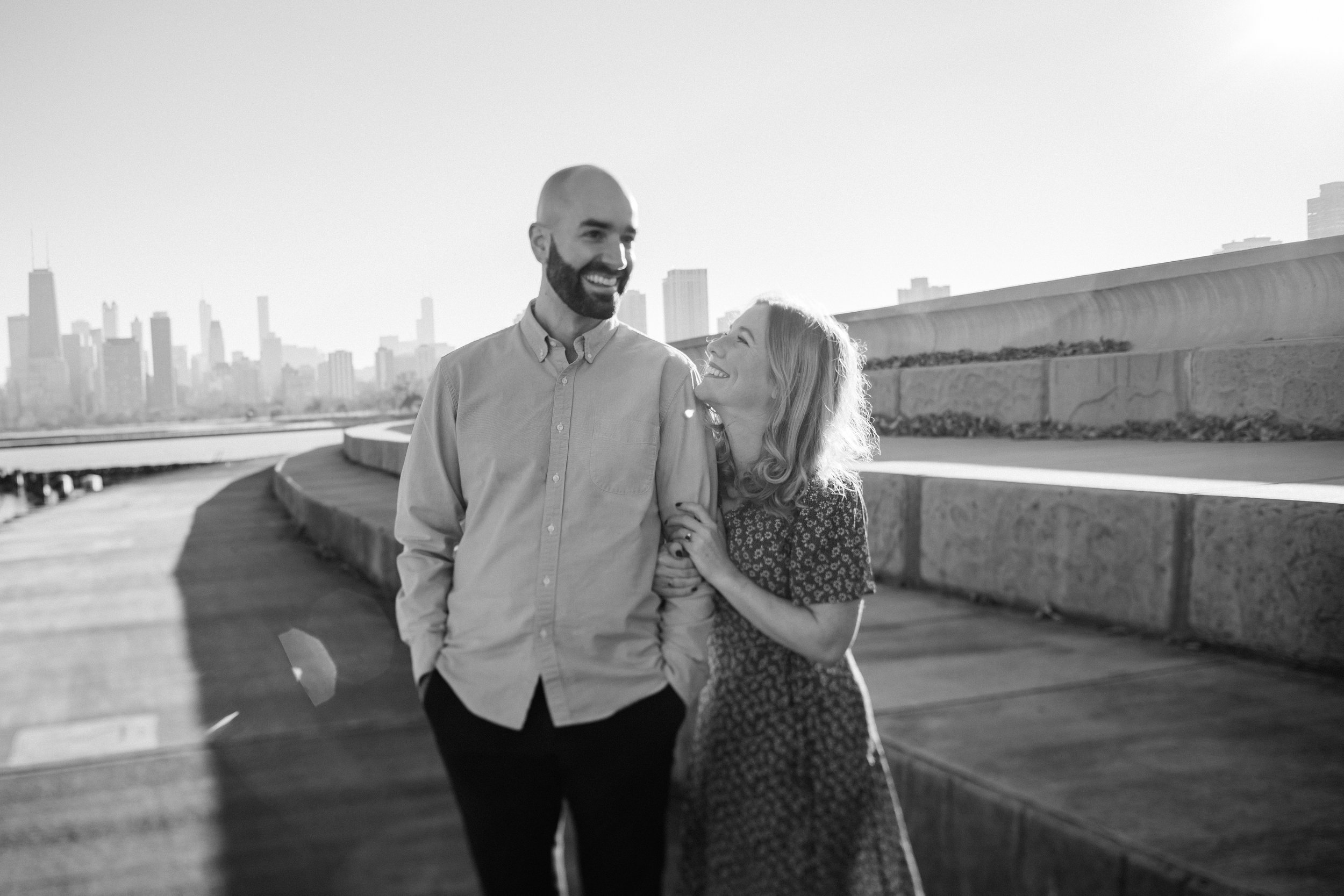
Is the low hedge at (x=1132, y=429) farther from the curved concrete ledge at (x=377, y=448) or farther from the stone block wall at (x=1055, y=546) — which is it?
the curved concrete ledge at (x=377, y=448)

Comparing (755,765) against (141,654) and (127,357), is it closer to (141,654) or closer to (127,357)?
(141,654)

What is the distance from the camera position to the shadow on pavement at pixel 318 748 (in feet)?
10.4

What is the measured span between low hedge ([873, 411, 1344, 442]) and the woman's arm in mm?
5173

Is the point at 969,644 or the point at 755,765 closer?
the point at 755,765

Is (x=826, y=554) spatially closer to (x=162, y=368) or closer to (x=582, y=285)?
(x=582, y=285)

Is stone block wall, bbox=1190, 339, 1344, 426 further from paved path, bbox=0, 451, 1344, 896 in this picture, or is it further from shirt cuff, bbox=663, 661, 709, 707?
shirt cuff, bbox=663, 661, 709, 707

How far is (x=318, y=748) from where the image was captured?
423 centimetres

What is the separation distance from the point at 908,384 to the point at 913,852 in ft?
24.0

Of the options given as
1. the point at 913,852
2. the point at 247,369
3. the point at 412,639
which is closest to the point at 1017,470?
the point at 913,852

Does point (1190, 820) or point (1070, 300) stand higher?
point (1070, 300)

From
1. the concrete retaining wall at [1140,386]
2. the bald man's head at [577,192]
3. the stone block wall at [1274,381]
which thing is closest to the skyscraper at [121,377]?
the concrete retaining wall at [1140,386]

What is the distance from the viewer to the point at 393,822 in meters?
3.49

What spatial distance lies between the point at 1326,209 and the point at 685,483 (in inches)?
417

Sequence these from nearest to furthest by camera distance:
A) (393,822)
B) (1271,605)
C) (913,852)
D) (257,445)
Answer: (913,852)
(1271,605)
(393,822)
(257,445)
